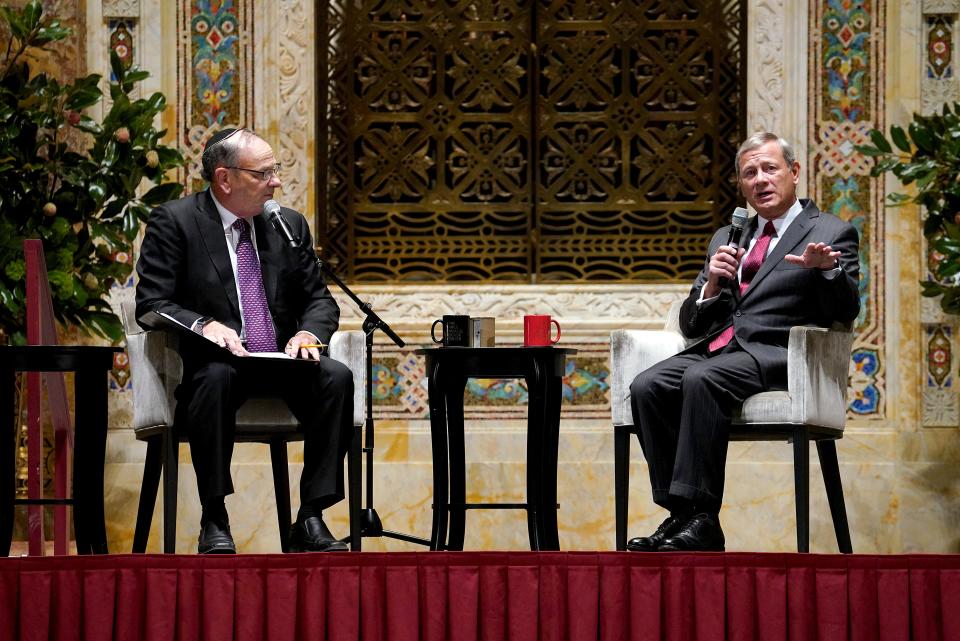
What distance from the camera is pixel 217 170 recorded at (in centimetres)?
391

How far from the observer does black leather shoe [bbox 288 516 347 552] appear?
11.3 ft

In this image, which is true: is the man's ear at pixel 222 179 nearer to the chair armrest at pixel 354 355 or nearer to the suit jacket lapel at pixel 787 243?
the chair armrest at pixel 354 355

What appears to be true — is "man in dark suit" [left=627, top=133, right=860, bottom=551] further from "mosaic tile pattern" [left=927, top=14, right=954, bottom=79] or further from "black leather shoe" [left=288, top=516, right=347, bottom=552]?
"mosaic tile pattern" [left=927, top=14, right=954, bottom=79]

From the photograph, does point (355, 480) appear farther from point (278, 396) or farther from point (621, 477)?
A: point (621, 477)

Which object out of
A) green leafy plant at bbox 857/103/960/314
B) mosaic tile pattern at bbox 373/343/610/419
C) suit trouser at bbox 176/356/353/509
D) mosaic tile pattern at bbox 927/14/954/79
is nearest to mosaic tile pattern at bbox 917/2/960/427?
mosaic tile pattern at bbox 927/14/954/79

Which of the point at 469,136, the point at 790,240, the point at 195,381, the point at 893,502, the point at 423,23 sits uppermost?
the point at 423,23

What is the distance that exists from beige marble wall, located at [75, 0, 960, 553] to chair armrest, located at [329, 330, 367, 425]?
4.70ft

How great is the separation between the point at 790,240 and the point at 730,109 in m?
1.72

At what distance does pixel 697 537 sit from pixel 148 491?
1.54 m

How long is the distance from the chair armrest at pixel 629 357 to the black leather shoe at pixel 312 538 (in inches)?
39.3

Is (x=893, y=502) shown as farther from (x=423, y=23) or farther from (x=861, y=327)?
(x=423, y=23)

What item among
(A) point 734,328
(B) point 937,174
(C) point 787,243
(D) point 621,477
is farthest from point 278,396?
(B) point 937,174

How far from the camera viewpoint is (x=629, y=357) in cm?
407

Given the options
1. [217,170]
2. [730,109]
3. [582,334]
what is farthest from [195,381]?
[730,109]
